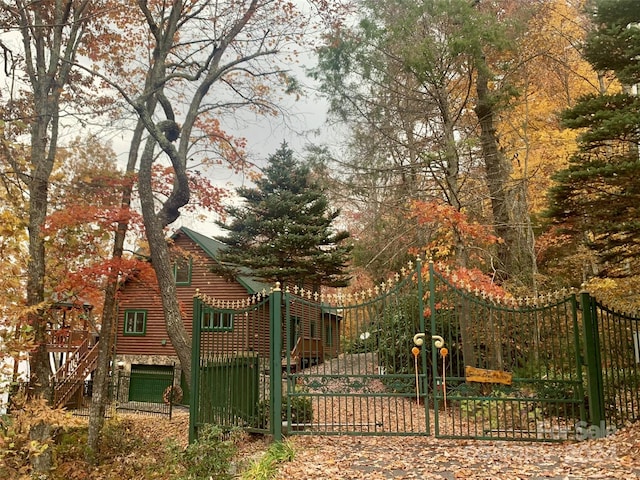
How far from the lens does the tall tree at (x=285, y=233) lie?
19.2 metres

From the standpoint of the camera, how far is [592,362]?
7.47 meters

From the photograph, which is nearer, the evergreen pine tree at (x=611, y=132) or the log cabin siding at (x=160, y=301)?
the evergreen pine tree at (x=611, y=132)

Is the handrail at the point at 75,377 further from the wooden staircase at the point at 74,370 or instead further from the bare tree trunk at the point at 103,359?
the bare tree trunk at the point at 103,359

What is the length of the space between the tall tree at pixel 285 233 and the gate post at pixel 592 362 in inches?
470

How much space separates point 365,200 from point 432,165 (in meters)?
1.83

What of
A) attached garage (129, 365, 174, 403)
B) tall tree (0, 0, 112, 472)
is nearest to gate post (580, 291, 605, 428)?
tall tree (0, 0, 112, 472)

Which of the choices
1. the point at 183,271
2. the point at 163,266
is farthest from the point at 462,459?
the point at 183,271

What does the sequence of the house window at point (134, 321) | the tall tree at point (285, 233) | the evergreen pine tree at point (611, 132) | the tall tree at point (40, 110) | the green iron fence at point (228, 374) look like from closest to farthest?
the evergreen pine tree at point (611, 132)
the green iron fence at point (228, 374)
the tall tree at point (40, 110)
the tall tree at point (285, 233)
the house window at point (134, 321)

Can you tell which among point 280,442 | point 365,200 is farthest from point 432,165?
point 280,442

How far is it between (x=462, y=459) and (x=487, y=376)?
138cm

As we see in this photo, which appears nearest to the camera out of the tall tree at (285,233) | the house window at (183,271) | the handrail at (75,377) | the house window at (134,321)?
the handrail at (75,377)

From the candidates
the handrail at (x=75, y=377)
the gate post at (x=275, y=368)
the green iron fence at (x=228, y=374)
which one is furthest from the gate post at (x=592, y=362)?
the handrail at (x=75, y=377)

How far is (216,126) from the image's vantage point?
1485cm

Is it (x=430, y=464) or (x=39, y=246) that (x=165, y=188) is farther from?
(x=430, y=464)
